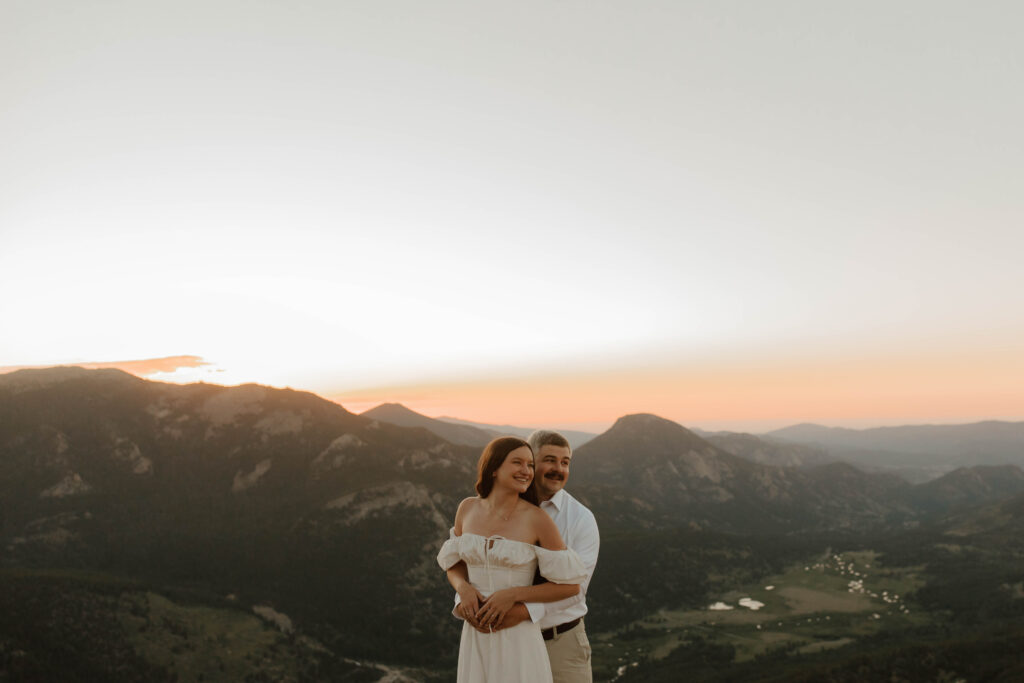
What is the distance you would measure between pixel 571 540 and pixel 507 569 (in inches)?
33.6

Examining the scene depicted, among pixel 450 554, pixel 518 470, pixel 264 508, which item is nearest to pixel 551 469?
pixel 518 470

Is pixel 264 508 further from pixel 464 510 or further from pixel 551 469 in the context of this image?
pixel 551 469

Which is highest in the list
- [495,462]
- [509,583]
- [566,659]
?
[495,462]

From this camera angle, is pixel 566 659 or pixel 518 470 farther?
pixel 566 659

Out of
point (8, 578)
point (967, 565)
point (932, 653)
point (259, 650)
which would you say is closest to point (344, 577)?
point (259, 650)

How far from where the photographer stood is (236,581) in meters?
106

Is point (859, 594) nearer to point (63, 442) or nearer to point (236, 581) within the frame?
point (236, 581)

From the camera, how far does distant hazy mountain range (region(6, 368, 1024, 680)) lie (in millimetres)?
105531

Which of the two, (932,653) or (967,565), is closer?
A: (932,653)

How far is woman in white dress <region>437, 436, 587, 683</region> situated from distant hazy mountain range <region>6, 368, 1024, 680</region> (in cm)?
9030

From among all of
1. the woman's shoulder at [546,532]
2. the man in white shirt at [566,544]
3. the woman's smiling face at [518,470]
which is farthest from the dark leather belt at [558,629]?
the woman's smiling face at [518,470]

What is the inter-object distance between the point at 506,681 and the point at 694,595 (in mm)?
153011

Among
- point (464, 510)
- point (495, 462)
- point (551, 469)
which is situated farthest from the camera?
point (464, 510)

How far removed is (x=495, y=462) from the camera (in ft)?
21.0
